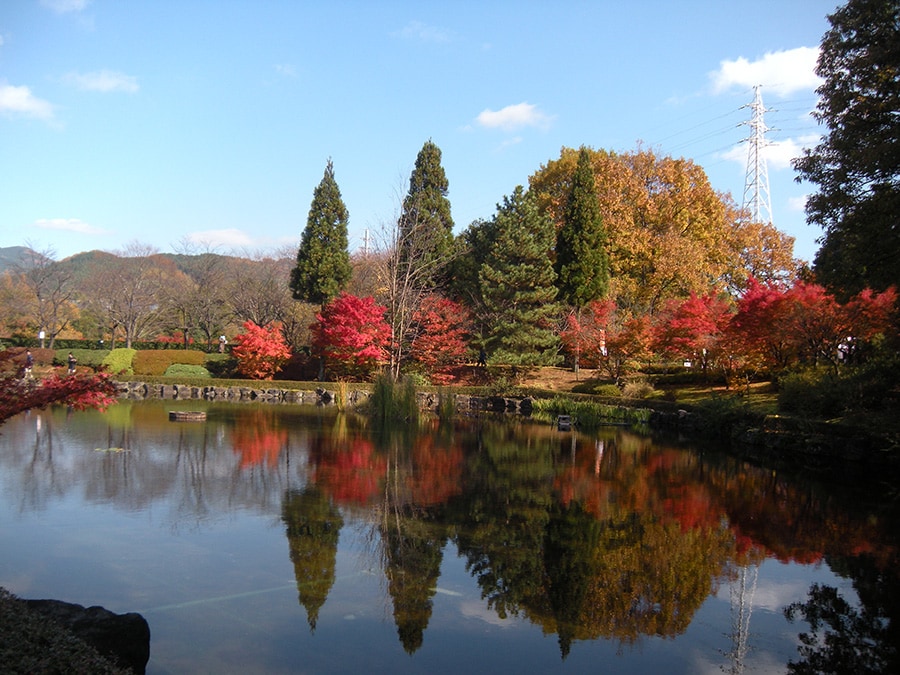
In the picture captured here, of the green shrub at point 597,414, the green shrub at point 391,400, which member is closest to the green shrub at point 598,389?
the green shrub at point 597,414

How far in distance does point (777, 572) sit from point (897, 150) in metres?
6.63

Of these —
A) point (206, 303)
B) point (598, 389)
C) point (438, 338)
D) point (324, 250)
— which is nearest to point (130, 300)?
point (206, 303)

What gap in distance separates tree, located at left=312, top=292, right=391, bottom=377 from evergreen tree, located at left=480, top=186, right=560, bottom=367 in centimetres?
412

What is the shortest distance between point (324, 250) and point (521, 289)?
8079mm

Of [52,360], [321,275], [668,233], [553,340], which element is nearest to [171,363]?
[52,360]

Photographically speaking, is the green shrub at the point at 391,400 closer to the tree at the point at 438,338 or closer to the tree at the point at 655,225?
the tree at the point at 438,338

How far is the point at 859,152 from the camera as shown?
10.2m

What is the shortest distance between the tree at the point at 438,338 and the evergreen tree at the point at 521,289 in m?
1.23

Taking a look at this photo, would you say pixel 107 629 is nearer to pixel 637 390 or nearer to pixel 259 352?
pixel 637 390

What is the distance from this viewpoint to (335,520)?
7465 mm

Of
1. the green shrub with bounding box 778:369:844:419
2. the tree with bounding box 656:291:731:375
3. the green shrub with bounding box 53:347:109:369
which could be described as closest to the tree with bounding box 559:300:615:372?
the tree with bounding box 656:291:731:375

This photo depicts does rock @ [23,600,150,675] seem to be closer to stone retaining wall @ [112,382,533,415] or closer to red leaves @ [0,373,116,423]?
red leaves @ [0,373,116,423]

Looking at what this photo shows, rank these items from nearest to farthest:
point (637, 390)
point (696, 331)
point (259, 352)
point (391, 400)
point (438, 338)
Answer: point (391, 400) < point (696, 331) < point (637, 390) < point (438, 338) < point (259, 352)

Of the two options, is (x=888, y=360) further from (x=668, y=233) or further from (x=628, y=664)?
(x=668, y=233)
